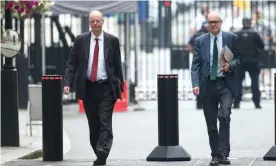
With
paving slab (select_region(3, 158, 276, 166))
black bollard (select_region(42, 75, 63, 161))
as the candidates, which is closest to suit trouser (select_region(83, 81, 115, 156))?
paving slab (select_region(3, 158, 276, 166))

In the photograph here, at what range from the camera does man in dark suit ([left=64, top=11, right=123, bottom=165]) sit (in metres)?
11.0

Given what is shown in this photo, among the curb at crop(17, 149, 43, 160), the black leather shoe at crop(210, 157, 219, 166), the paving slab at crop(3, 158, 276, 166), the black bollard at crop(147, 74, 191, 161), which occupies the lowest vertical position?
the curb at crop(17, 149, 43, 160)

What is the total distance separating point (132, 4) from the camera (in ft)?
66.9

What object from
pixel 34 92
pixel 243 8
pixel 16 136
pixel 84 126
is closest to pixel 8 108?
pixel 16 136

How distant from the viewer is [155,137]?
16.0 m

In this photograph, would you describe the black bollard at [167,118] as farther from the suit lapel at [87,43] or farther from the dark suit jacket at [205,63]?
the suit lapel at [87,43]

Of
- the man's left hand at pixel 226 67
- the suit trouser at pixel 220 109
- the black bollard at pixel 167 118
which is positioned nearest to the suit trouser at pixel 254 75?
the black bollard at pixel 167 118

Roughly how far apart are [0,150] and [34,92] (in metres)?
2.55

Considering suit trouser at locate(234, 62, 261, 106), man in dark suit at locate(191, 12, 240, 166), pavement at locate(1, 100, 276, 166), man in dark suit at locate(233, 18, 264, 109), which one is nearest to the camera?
man in dark suit at locate(191, 12, 240, 166)

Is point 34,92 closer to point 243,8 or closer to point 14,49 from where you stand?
point 14,49

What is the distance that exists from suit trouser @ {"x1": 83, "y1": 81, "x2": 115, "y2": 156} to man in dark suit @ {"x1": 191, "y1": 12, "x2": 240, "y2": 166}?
3.27ft

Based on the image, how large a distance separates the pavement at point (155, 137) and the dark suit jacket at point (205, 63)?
937mm

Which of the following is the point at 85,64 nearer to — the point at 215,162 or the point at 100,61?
the point at 100,61

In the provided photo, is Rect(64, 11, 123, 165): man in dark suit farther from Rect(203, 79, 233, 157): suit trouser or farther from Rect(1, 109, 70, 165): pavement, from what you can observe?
Rect(1, 109, 70, 165): pavement
